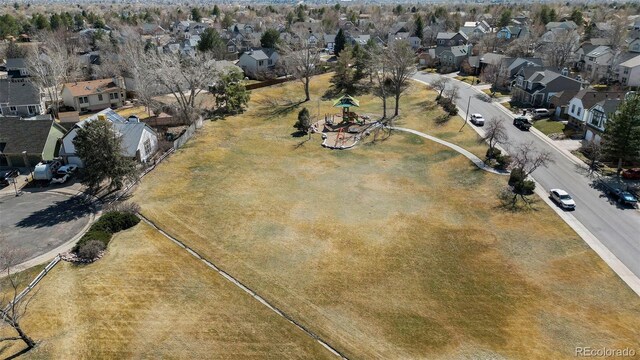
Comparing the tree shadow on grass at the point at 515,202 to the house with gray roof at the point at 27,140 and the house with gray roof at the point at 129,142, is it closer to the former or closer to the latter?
the house with gray roof at the point at 129,142

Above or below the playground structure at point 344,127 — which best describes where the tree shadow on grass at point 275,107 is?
above

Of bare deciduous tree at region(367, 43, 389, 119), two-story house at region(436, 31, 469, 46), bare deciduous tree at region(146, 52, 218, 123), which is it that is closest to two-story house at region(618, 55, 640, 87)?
bare deciduous tree at region(367, 43, 389, 119)

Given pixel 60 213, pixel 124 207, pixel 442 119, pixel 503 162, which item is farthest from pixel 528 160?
pixel 60 213

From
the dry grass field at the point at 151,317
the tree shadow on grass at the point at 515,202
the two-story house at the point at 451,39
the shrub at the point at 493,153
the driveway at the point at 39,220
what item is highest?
the two-story house at the point at 451,39

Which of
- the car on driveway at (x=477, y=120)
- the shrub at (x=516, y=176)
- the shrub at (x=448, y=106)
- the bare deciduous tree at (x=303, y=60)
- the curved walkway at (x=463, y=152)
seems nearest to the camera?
the shrub at (x=516, y=176)

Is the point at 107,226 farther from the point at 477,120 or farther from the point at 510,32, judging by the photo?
the point at 510,32

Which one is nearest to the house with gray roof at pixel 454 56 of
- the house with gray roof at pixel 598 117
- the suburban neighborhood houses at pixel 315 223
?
the suburban neighborhood houses at pixel 315 223

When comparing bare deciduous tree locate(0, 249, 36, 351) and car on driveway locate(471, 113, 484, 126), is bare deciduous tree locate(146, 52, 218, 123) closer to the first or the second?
bare deciduous tree locate(0, 249, 36, 351)
